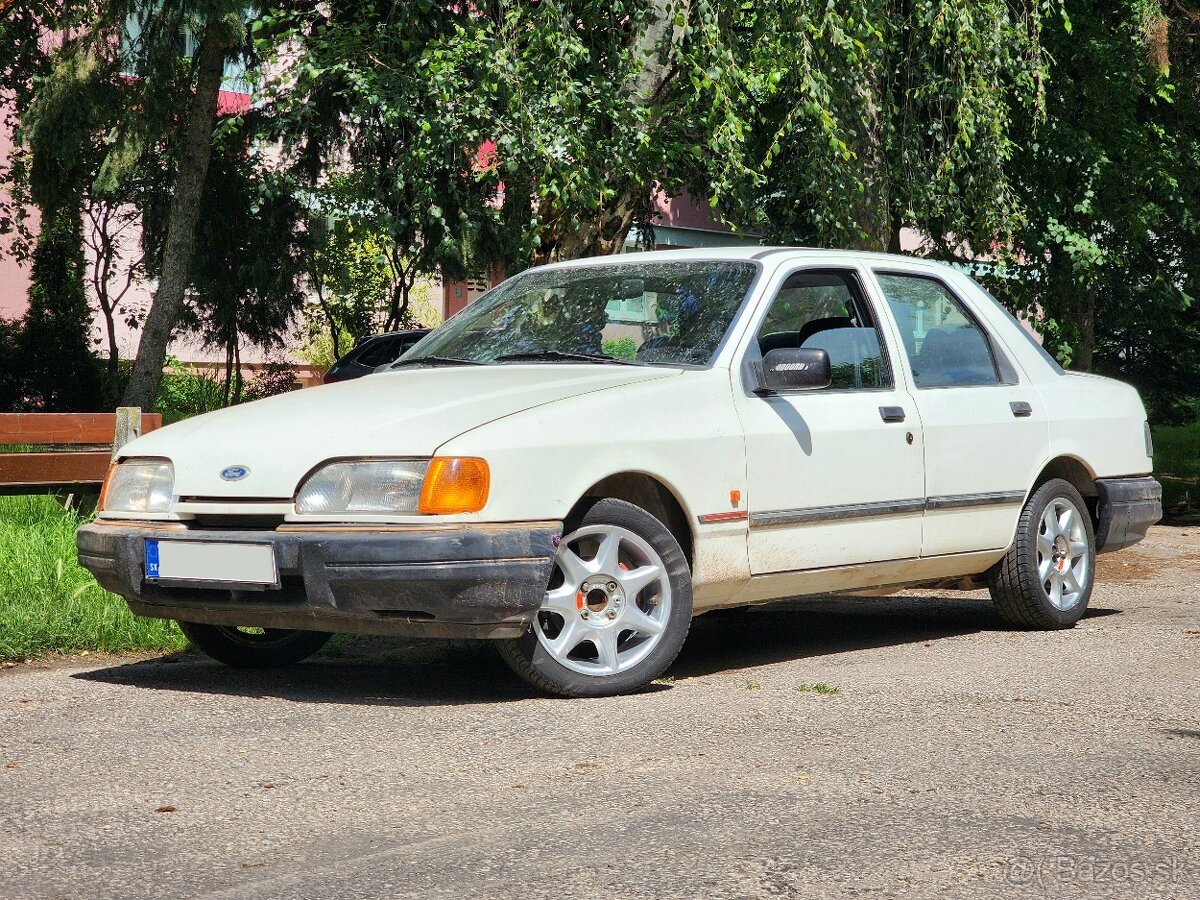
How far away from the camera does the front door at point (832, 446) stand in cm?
614

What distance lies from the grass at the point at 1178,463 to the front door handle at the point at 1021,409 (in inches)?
370

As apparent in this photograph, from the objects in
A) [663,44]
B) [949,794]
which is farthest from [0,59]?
[949,794]

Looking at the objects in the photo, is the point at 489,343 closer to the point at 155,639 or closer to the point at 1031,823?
the point at 155,639

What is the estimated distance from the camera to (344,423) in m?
5.48

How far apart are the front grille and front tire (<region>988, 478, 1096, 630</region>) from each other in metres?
3.51

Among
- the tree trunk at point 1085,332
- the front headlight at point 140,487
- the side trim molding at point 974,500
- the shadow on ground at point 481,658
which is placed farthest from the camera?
the tree trunk at point 1085,332

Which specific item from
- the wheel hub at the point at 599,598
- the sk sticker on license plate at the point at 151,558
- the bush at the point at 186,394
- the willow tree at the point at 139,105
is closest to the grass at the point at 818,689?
the wheel hub at the point at 599,598

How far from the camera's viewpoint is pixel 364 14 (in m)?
11.3

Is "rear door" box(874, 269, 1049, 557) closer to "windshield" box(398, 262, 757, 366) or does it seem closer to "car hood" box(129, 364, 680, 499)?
"windshield" box(398, 262, 757, 366)

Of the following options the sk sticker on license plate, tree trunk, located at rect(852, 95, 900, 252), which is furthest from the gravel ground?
tree trunk, located at rect(852, 95, 900, 252)

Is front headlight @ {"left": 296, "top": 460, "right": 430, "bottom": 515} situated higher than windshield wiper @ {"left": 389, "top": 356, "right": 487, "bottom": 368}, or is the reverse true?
windshield wiper @ {"left": 389, "top": 356, "right": 487, "bottom": 368}

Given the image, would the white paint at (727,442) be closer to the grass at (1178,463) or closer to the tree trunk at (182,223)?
the grass at (1178,463)

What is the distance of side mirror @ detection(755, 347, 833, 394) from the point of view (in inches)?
240

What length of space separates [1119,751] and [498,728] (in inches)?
73.2
